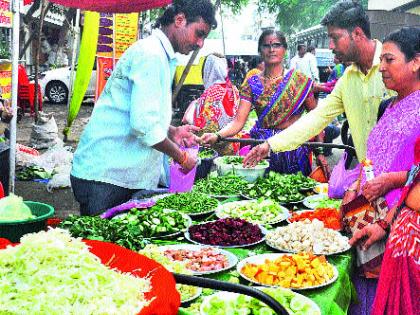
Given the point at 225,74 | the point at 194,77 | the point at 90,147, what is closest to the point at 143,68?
the point at 90,147

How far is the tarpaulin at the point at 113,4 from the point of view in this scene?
544 cm

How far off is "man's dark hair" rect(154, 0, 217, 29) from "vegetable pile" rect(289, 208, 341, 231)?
54.1 inches

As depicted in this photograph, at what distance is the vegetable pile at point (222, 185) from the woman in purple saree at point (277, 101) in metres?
0.50

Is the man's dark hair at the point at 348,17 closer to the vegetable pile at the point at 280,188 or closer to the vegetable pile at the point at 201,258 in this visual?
the vegetable pile at the point at 280,188

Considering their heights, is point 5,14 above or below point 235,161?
above

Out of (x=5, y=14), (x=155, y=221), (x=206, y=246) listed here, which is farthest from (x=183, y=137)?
(x=5, y=14)

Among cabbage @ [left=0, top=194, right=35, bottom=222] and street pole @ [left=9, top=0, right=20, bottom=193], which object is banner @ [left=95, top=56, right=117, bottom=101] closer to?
street pole @ [left=9, top=0, right=20, bottom=193]

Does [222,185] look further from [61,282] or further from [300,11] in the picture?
[300,11]

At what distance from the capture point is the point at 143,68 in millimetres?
3117

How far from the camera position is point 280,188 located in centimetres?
411

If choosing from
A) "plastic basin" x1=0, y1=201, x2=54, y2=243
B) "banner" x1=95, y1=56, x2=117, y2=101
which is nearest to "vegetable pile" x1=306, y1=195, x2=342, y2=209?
"plastic basin" x1=0, y1=201, x2=54, y2=243

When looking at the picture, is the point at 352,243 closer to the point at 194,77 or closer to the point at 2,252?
the point at 2,252

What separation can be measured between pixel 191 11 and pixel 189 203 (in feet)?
4.22

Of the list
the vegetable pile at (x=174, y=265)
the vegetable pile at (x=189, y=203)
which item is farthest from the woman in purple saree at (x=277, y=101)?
the vegetable pile at (x=174, y=265)
